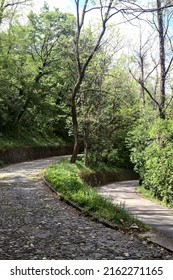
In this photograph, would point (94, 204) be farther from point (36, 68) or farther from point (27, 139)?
point (36, 68)

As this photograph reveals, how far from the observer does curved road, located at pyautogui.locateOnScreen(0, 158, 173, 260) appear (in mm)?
5672

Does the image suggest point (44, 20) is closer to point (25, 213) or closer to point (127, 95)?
point (127, 95)

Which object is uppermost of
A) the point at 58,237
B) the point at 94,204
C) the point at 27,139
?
the point at 27,139

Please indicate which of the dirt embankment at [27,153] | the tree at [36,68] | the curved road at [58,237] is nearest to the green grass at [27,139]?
the dirt embankment at [27,153]

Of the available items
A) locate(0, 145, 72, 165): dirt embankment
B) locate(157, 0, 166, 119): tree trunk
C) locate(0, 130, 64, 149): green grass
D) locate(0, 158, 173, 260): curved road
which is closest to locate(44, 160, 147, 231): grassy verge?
locate(0, 158, 173, 260): curved road

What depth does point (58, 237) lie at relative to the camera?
21.7 feet

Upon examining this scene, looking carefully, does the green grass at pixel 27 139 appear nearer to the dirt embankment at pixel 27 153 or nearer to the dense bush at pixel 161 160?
the dirt embankment at pixel 27 153

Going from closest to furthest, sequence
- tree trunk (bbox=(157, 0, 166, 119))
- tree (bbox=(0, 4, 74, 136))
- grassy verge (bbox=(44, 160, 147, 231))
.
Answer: grassy verge (bbox=(44, 160, 147, 231)) → tree trunk (bbox=(157, 0, 166, 119)) → tree (bbox=(0, 4, 74, 136))

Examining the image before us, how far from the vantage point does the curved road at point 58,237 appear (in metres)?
5.67

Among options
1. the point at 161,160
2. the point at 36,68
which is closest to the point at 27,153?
the point at 36,68

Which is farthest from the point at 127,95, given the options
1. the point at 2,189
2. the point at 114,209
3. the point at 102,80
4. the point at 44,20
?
the point at 114,209

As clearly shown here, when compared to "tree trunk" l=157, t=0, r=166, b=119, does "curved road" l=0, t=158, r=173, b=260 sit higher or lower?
lower

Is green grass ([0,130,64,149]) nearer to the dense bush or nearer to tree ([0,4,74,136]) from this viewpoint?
tree ([0,4,74,136])

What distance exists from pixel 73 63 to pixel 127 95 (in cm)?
664
